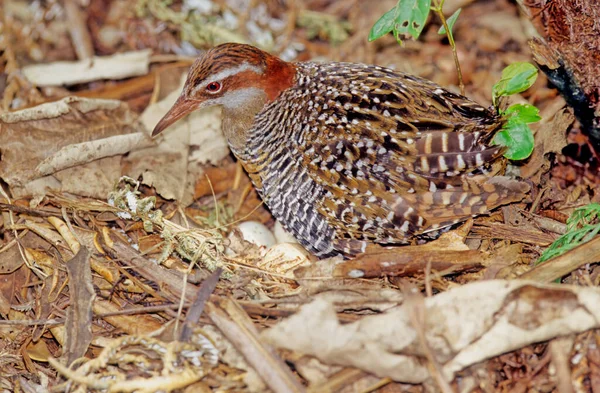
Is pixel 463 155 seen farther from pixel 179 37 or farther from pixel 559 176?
pixel 179 37

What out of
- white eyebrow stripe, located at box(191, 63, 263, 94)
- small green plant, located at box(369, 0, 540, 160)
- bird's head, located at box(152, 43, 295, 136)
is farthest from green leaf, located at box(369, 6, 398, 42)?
white eyebrow stripe, located at box(191, 63, 263, 94)

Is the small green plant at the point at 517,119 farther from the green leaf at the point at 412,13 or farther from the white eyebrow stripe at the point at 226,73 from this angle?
the white eyebrow stripe at the point at 226,73

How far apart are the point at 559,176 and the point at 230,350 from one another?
2344mm

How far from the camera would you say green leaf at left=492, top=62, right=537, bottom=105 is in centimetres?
366

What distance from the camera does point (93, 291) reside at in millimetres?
3568

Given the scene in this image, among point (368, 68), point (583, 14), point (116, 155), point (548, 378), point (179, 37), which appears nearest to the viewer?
point (548, 378)

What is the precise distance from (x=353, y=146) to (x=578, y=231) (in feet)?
3.91

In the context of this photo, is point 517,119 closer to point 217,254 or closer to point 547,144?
point 547,144

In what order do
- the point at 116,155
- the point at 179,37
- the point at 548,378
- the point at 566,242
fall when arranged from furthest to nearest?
the point at 179,37
the point at 116,155
the point at 566,242
the point at 548,378

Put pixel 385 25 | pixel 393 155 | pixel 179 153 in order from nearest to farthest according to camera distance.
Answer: pixel 393 155, pixel 385 25, pixel 179 153

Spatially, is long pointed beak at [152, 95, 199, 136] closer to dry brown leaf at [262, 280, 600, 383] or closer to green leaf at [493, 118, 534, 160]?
dry brown leaf at [262, 280, 600, 383]

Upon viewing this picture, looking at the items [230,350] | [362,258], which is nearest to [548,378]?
[362,258]

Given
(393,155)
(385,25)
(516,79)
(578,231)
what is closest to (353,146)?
(393,155)

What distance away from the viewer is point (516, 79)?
12.0 feet
